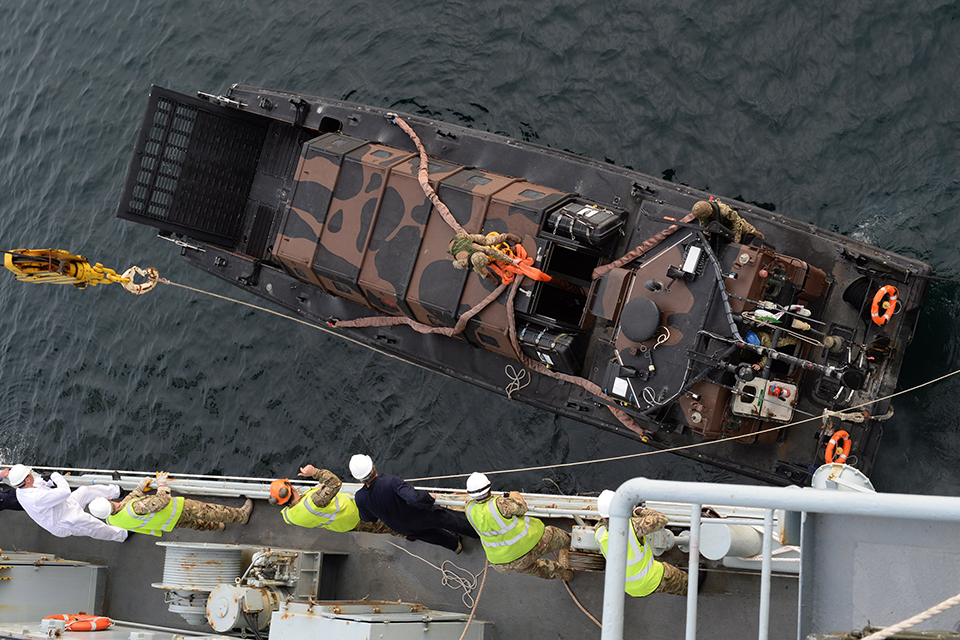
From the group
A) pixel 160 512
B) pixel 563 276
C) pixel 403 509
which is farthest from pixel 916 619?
pixel 160 512

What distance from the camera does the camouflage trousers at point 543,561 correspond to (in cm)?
654

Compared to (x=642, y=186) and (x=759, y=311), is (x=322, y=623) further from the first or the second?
(x=642, y=186)

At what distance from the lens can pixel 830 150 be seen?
9555mm

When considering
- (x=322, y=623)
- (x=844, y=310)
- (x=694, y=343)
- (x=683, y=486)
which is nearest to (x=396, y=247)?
(x=694, y=343)

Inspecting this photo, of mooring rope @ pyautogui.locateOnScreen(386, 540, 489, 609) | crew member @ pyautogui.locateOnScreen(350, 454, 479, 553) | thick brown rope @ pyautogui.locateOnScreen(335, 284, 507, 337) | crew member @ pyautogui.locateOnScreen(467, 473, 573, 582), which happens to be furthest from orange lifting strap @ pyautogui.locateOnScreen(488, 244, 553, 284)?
mooring rope @ pyautogui.locateOnScreen(386, 540, 489, 609)

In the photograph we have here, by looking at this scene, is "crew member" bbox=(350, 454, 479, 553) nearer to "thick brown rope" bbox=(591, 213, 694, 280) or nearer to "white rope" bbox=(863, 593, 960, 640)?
"thick brown rope" bbox=(591, 213, 694, 280)

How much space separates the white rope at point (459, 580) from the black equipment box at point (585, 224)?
329cm

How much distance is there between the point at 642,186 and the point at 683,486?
571cm

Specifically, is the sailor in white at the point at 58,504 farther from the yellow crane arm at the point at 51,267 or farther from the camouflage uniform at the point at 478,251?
the camouflage uniform at the point at 478,251

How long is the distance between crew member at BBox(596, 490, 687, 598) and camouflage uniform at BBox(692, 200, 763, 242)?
264 centimetres

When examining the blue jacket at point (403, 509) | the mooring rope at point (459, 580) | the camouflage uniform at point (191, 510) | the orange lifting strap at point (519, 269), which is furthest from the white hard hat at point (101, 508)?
the orange lifting strap at point (519, 269)

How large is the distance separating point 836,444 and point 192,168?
7.90 m

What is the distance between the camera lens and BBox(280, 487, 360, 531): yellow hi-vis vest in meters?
7.40

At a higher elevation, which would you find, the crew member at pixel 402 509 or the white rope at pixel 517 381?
the white rope at pixel 517 381
